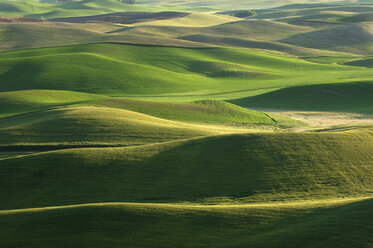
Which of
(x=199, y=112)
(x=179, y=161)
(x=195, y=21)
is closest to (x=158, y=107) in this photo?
(x=199, y=112)

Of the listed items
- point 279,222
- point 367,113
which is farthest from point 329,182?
point 367,113

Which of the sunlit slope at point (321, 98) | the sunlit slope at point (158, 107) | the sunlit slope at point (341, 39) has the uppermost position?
the sunlit slope at point (341, 39)

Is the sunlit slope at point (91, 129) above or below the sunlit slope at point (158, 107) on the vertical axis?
above

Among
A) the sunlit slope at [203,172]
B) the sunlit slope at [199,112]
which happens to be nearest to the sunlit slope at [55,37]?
the sunlit slope at [199,112]

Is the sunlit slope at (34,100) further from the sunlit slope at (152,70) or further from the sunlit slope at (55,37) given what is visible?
the sunlit slope at (55,37)

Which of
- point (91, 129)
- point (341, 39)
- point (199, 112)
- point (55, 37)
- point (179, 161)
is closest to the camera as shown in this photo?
point (179, 161)

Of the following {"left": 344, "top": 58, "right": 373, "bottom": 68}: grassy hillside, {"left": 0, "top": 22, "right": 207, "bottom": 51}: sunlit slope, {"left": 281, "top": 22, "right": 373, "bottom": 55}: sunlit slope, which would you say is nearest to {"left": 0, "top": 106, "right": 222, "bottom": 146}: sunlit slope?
{"left": 0, "top": 22, "right": 207, "bottom": 51}: sunlit slope

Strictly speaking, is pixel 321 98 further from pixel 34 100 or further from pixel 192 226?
pixel 192 226
